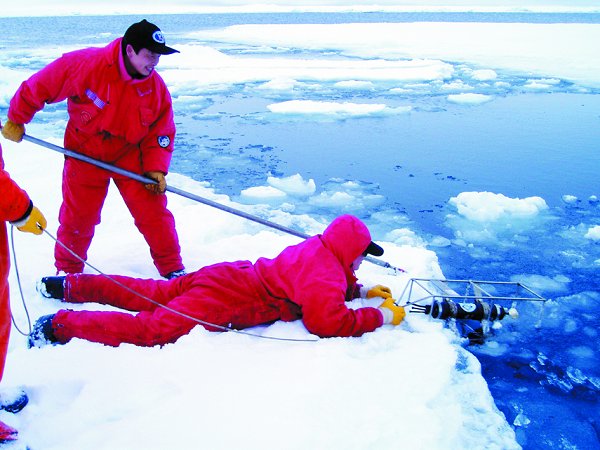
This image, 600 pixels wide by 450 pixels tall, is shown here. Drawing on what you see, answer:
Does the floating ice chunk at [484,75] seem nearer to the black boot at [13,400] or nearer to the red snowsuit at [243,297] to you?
the red snowsuit at [243,297]

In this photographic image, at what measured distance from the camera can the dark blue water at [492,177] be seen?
7.68ft

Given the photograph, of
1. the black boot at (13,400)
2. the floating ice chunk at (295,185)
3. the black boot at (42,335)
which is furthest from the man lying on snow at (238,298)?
the floating ice chunk at (295,185)

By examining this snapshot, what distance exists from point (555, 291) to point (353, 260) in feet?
4.84

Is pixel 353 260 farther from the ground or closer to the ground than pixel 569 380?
farther from the ground

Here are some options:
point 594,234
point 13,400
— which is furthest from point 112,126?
point 594,234

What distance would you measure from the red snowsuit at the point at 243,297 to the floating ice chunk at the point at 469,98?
682cm

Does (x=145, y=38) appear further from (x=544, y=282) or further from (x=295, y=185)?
(x=544, y=282)

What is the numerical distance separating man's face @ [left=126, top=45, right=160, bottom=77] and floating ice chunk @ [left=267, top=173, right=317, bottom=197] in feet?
7.46

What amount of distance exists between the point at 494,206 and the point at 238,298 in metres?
2.63

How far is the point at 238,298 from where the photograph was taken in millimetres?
2293

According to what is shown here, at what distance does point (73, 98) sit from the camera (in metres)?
2.54

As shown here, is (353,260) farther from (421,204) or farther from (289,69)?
(289,69)

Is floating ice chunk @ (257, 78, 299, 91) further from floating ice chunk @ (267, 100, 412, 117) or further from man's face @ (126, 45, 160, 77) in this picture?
man's face @ (126, 45, 160, 77)

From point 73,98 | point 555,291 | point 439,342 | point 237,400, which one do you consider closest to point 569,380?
point 439,342
